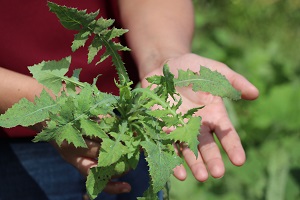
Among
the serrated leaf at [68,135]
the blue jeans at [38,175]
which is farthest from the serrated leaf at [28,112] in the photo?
the blue jeans at [38,175]

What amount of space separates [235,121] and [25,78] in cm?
200

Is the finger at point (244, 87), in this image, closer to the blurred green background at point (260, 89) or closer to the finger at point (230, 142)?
the finger at point (230, 142)

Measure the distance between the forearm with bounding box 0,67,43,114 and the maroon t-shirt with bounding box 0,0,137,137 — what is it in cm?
12

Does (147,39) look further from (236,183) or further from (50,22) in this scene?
(236,183)

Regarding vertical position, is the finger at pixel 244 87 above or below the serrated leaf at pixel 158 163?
above

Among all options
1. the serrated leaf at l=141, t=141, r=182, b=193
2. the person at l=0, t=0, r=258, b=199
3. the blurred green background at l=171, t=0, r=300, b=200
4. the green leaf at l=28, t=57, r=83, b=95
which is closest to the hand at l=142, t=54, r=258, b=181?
the person at l=0, t=0, r=258, b=199

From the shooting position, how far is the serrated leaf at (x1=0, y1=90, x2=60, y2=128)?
4.02 ft

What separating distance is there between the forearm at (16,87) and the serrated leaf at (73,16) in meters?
0.24

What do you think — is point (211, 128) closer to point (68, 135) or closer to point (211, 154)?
point (211, 154)

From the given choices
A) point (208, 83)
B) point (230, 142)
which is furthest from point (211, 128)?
point (208, 83)

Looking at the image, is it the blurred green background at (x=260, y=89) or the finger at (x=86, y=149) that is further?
the blurred green background at (x=260, y=89)

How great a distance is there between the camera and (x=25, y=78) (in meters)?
1.50

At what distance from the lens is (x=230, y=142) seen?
1.51 m

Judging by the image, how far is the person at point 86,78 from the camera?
1495 millimetres
